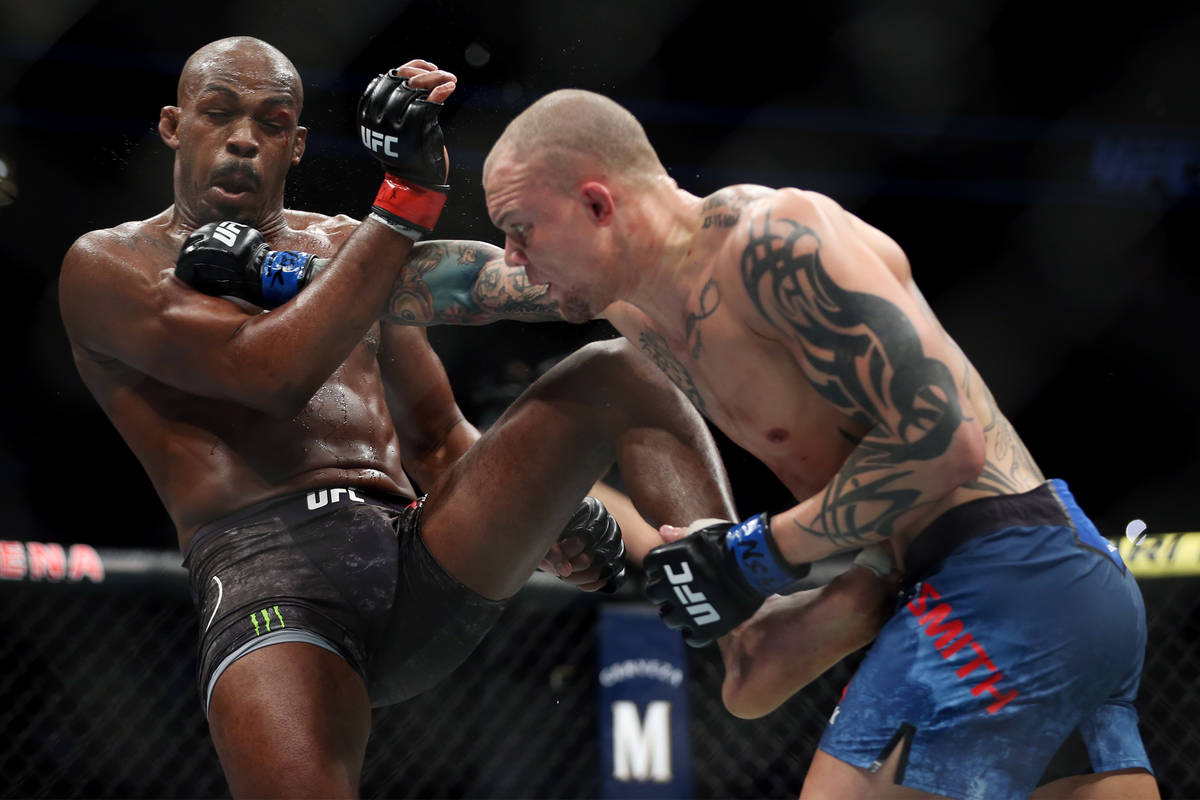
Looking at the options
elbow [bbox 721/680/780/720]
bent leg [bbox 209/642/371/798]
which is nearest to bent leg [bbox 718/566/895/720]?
elbow [bbox 721/680/780/720]

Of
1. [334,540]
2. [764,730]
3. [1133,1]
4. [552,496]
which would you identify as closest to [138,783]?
[764,730]

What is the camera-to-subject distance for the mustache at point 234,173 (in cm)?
183

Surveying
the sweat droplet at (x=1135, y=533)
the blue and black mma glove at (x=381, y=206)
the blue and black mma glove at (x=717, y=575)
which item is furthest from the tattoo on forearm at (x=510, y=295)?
the sweat droplet at (x=1135, y=533)

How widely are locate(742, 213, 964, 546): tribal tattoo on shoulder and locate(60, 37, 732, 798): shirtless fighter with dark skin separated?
35cm

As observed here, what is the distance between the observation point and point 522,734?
323 cm

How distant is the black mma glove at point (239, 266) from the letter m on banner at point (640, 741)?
1.43 meters

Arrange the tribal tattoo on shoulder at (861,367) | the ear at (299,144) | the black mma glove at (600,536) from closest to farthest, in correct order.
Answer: the tribal tattoo on shoulder at (861,367)
the black mma glove at (600,536)
the ear at (299,144)

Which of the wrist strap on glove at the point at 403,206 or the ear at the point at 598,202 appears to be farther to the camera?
the wrist strap on glove at the point at 403,206

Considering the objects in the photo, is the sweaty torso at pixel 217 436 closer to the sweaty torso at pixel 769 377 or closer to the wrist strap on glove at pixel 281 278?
the wrist strap on glove at pixel 281 278

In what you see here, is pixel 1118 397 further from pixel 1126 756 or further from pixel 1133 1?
pixel 1126 756

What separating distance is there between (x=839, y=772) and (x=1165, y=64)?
3.92 meters

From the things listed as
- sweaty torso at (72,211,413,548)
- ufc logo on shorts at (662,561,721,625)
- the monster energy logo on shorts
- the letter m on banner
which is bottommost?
the letter m on banner

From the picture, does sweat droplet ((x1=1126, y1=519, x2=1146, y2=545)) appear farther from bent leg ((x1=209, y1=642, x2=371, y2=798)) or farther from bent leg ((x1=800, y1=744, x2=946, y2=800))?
bent leg ((x1=209, y1=642, x2=371, y2=798))

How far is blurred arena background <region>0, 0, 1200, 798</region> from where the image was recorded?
125 inches
